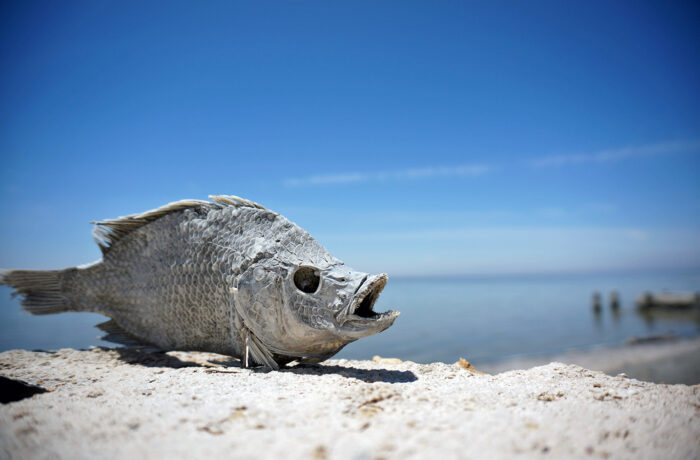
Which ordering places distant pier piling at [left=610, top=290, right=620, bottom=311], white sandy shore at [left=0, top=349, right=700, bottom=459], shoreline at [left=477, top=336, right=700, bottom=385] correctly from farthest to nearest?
1. distant pier piling at [left=610, top=290, right=620, bottom=311]
2. shoreline at [left=477, top=336, right=700, bottom=385]
3. white sandy shore at [left=0, top=349, right=700, bottom=459]

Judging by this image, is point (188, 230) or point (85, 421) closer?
point (85, 421)

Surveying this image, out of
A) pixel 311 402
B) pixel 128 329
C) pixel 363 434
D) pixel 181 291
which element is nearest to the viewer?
pixel 363 434

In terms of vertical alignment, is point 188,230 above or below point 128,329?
above

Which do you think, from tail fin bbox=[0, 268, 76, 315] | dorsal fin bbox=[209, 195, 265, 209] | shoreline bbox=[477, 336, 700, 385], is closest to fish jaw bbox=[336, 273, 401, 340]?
dorsal fin bbox=[209, 195, 265, 209]

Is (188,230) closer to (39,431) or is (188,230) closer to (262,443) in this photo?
(39,431)

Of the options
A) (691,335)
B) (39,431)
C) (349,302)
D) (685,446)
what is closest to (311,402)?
(349,302)

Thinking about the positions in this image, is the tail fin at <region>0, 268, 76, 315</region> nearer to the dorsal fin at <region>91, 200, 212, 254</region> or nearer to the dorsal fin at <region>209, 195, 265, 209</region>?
the dorsal fin at <region>91, 200, 212, 254</region>

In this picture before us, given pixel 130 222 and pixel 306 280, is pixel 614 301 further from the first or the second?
pixel 130 222

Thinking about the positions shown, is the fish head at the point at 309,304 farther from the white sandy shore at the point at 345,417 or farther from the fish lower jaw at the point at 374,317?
the white sandy shore at the point at 345,417

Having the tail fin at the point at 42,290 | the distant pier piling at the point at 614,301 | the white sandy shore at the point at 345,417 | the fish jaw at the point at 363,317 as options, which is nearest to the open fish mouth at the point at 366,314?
the fish jaw at the point at 363,317
